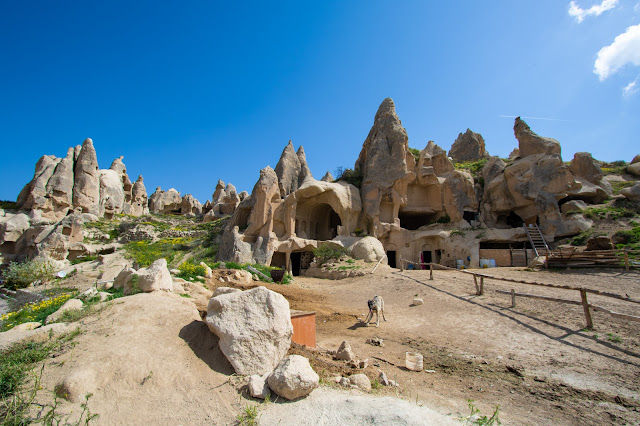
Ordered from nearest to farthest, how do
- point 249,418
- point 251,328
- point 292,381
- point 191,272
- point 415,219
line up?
point 249,418 → point 292,381 → point 251,328 → point 191,272 → point 415,219

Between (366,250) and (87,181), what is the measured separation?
84.5ft

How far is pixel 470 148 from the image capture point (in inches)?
1699

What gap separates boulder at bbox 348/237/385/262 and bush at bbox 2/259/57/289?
1714 cm

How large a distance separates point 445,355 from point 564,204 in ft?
72.2

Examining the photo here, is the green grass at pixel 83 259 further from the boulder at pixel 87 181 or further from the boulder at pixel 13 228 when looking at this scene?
the boulder at pixel 87 181

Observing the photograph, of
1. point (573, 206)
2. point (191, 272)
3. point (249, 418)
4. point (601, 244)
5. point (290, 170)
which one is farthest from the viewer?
point (290, 170)

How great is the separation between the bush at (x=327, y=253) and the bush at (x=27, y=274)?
1479cm

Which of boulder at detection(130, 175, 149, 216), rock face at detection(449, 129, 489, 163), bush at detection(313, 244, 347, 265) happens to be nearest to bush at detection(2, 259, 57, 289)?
bush at detection(313, 244, 347, 265)

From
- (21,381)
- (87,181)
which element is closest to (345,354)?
(21,381)

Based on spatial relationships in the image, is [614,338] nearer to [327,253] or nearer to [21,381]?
[21,381]

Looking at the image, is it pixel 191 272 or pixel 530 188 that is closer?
pixel 191 272

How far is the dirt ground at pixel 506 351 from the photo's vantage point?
418 cm

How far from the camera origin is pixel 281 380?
386 cm

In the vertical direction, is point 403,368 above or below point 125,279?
below
